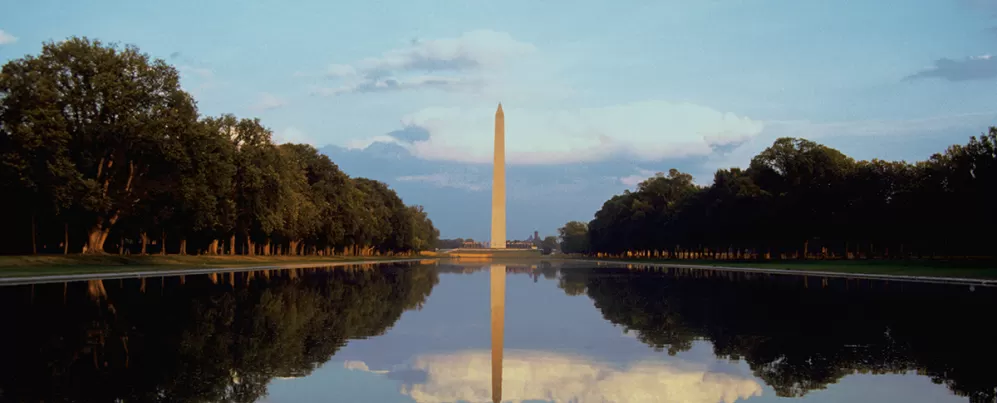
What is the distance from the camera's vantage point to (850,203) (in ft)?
220

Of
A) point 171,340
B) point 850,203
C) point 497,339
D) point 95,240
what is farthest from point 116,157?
point 850,203

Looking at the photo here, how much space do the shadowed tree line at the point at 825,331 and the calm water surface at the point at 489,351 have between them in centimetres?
5

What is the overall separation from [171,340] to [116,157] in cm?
3750

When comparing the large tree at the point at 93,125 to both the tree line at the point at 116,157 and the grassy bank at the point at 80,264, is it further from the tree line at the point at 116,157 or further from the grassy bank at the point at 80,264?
the grassy bank at the point at 80,264

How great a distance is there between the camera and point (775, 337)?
1428 cm

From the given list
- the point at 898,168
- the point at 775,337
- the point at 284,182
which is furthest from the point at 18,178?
the point at 898,168

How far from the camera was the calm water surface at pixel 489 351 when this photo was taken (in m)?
9.09

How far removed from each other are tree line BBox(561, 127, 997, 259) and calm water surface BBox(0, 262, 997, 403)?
110ft

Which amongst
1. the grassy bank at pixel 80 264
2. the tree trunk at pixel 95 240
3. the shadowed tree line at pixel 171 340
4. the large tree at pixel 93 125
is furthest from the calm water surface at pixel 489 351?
the tree trunk at pixel 95 240

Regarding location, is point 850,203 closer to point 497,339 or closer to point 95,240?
point 95,240

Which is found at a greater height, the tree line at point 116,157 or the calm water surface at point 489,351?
the tree line at point 116,157

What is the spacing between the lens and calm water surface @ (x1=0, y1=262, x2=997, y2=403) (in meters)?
9.09

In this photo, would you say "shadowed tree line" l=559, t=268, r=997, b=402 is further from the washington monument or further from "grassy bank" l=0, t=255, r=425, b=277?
the washington monument

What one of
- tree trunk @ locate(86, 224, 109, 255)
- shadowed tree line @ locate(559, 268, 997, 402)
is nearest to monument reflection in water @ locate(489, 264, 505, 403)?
shadowed tree line @ locate(559, 268, 997, 402)
